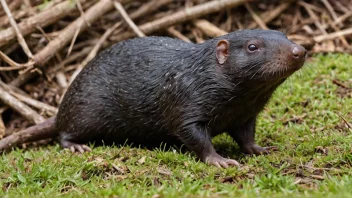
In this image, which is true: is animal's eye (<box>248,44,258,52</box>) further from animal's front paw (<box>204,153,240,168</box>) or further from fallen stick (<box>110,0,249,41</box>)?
fallen stick (<box>110,0,249,41</box>)

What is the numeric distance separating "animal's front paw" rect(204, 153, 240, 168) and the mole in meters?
0.01

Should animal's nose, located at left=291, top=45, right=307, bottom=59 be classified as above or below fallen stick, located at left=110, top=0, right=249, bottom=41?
above

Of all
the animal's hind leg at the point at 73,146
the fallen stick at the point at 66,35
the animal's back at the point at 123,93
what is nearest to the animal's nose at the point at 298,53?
the animal's back at the point at 123,93

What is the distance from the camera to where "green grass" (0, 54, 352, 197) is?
492 centimetres

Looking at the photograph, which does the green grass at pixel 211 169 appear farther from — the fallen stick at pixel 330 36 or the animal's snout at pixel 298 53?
the fallen stick at pixel 330 36

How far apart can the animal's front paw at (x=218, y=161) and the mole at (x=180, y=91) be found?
0.03ft

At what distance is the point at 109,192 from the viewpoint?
489 centimetres

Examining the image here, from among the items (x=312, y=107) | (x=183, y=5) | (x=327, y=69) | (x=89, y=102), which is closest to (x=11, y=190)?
(x=89, y=102)

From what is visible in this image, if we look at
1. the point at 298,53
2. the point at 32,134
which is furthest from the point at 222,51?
the point at 32,134

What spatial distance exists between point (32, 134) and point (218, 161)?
280 cm

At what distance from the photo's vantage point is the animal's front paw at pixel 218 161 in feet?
19.1

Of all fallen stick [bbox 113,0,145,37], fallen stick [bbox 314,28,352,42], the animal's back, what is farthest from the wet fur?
fallen stick [bbox 314,28,352,42]

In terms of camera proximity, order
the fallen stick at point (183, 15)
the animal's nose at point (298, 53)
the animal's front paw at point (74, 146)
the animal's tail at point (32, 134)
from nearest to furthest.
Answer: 1. the animal's nose at point (298, 53)
2. the animal's front paw at point (74, 146)
3. the animal's tail at point (32, 134)
4. the fallen stick at point (183, 15)

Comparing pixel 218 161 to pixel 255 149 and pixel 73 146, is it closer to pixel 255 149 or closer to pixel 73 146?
pixel 255 149
